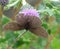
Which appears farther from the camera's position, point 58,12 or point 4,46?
point 4,46

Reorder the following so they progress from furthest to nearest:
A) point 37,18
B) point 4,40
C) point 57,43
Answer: point 57,43
point 4,40
point 37,18

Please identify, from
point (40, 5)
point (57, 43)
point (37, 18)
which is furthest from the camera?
point (57, 43)

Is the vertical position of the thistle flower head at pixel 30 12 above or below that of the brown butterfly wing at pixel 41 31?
above

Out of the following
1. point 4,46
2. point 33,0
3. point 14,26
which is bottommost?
point 4,46

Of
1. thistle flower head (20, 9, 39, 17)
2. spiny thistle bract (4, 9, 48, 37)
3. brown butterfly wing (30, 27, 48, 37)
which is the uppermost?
thistle flower head (20, 9, 39, 17)

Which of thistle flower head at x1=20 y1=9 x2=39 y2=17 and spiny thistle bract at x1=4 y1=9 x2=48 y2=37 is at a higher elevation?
thistle flower head at x1=20 y1=9 x2=39 y2=17

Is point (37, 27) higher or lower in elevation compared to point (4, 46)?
higher

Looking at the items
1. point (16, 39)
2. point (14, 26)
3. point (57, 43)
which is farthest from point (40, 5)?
point (57, 43)

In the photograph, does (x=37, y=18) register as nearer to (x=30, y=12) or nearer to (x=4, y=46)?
(x=30, y=12)
